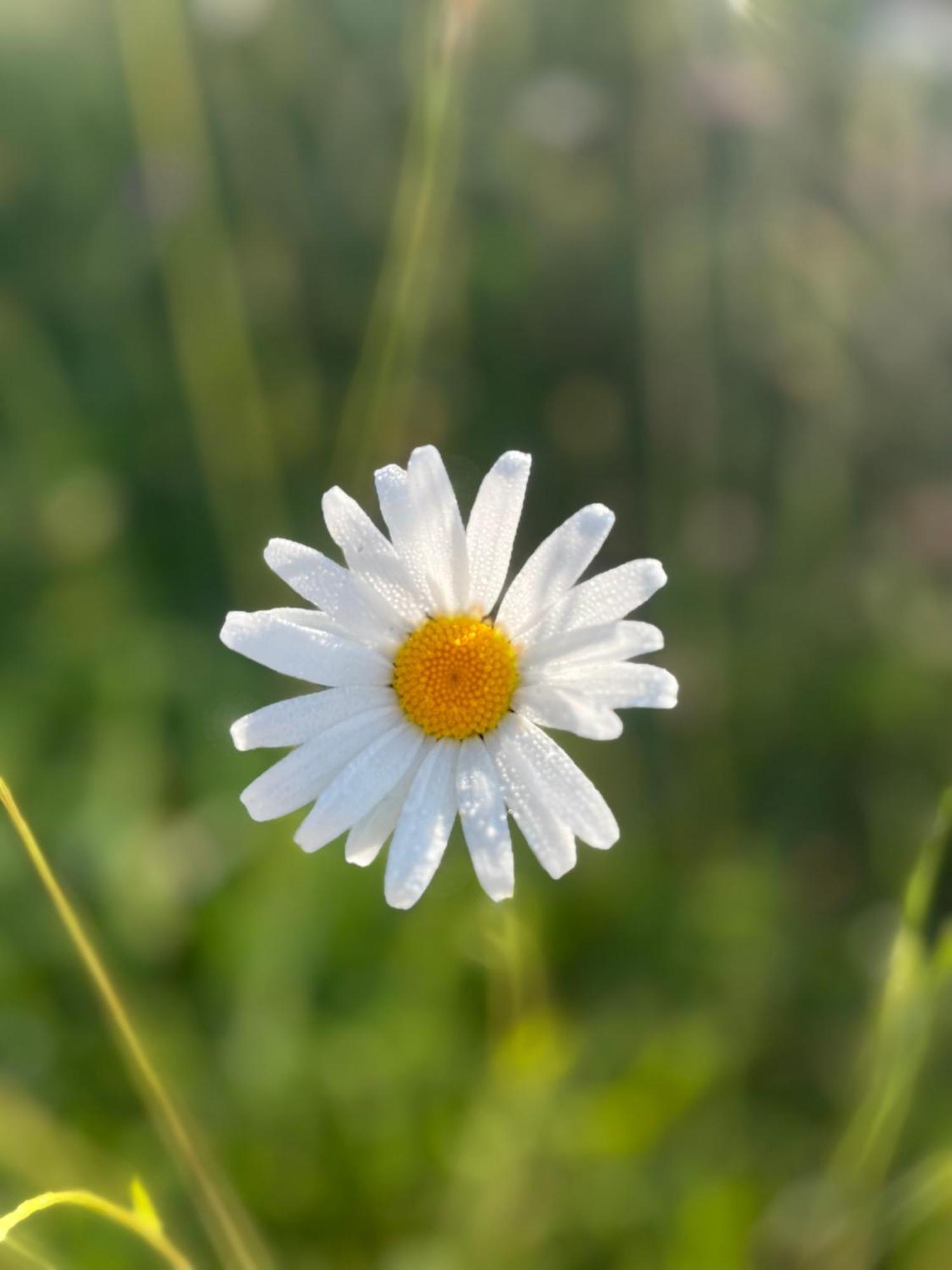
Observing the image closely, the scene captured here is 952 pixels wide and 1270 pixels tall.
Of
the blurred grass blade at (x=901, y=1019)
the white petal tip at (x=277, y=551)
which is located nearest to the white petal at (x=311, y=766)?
the white petal tip at (x=277, y=551)

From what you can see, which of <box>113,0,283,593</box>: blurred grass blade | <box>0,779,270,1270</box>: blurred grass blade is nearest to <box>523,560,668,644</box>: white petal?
<box>0,779,270,1270</box>: blurred grass blade

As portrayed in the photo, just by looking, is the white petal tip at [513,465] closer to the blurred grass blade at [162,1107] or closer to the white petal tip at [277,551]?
the white petal tip at [277,551]

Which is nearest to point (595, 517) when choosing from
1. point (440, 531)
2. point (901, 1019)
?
point (440, 531)

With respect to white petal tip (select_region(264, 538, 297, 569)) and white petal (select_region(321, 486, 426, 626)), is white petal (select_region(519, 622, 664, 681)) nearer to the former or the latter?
white petal (select_region(321, 486, 426, 626))

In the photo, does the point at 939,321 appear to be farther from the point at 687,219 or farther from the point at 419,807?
the point at 419,807

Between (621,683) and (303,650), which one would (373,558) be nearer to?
(303,650)

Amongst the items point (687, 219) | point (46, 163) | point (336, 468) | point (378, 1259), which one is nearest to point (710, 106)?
point (687, 219)

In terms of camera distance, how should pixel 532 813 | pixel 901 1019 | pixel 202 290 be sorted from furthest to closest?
1. pixel 202 290
2. pixel 901 1019
3. pixel 532 813
